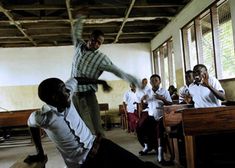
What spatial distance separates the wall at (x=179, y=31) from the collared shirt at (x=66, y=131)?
355 cm

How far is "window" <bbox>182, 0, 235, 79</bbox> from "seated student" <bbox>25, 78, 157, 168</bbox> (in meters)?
3.66

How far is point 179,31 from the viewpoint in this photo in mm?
7605

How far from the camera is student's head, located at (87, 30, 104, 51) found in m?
2.88

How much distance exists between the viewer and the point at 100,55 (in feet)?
9.68

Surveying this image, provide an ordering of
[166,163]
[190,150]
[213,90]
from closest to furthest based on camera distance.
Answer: [190,150] → [213,90] → [166,163]

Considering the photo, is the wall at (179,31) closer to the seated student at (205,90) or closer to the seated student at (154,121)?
the seated student at (154,121)

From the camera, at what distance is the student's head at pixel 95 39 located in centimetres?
288

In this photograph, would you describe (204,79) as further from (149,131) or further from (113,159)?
(113,159)

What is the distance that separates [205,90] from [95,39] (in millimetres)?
1688

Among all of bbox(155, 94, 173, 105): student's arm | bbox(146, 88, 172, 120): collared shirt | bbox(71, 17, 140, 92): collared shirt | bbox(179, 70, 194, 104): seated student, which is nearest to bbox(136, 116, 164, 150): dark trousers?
bbox(146, 88, 172, 120): collared shirt

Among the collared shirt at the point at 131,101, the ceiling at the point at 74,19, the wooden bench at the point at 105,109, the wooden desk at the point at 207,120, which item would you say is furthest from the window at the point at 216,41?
the wooden bench at the point at 105,109

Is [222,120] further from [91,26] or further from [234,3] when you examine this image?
[91,26]

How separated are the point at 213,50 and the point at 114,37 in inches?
201

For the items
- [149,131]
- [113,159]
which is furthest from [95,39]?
[149,131]
